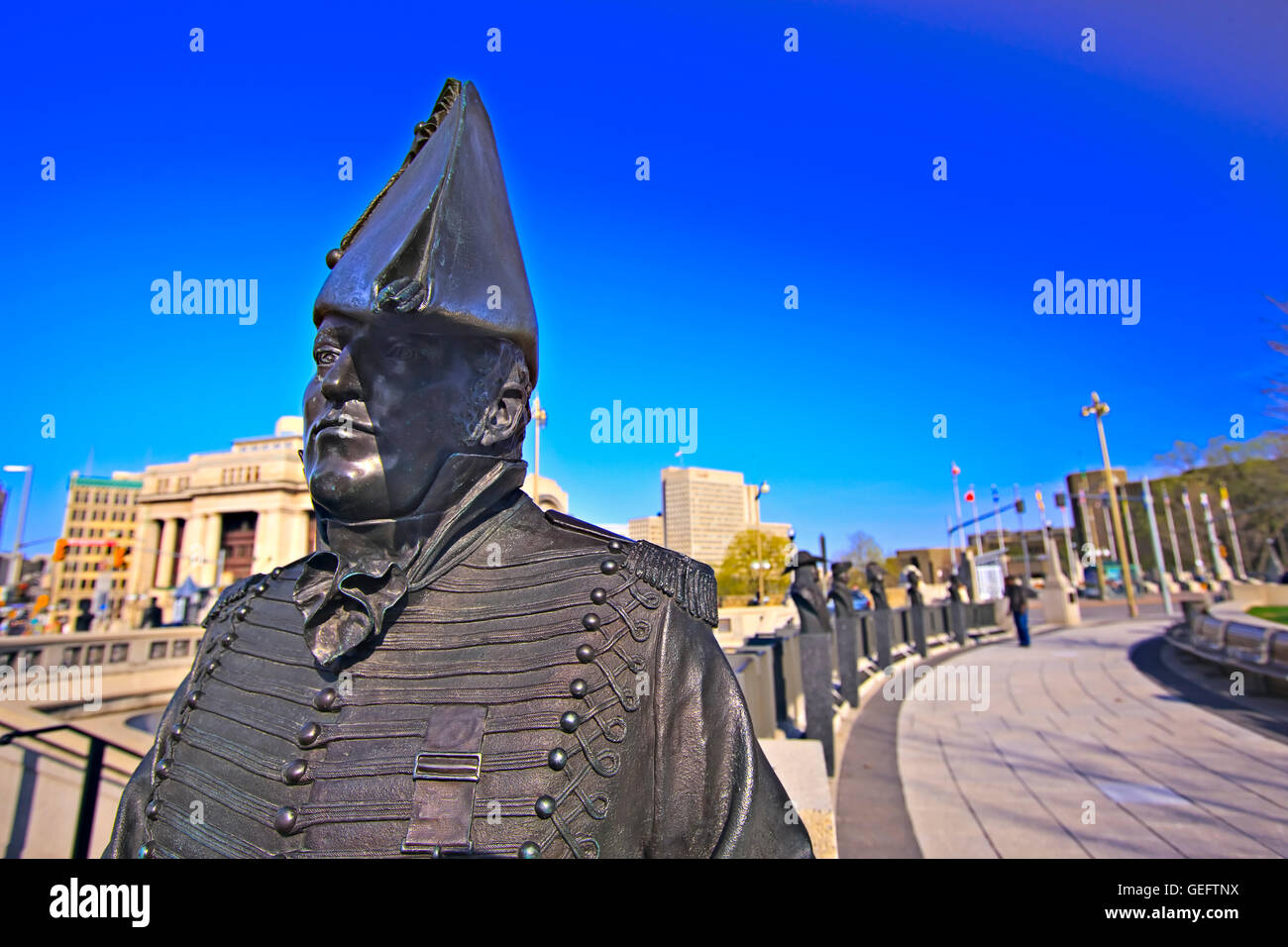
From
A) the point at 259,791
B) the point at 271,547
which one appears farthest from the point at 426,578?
the point at 271,547

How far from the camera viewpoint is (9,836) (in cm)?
584

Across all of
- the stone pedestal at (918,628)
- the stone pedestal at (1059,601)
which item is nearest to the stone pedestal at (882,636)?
the stone pedestal at (918,628)

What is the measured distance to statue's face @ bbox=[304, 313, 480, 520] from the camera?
5.19 ft

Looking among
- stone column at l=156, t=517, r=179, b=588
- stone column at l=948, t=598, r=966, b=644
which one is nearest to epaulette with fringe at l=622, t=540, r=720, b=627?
stone column at l=948, t=598, r=966, b=644

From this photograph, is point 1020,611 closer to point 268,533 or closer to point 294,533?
point 294,533

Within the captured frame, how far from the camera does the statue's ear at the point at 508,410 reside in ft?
5.81

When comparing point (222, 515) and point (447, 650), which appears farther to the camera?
point (222, 515)

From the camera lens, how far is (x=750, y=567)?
5428cm

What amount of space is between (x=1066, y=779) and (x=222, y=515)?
7247 cm

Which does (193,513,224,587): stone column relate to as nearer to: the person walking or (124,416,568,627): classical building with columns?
(124,416,568,627): classical building with columns

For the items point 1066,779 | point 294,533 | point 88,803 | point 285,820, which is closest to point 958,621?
point 1066,779
